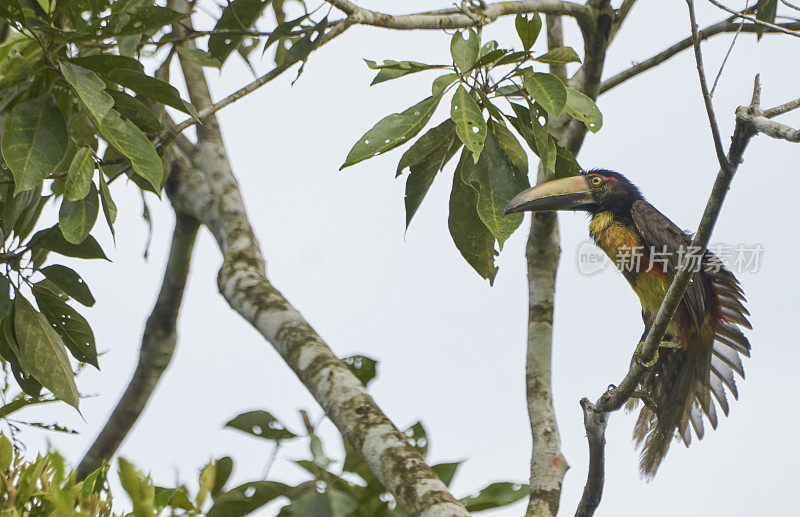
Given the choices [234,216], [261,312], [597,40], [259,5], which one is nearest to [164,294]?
[234,216]

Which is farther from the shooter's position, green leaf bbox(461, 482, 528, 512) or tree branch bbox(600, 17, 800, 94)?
tree branch bbox(600, 17, 800, 94)

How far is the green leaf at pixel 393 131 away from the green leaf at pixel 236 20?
84 cm

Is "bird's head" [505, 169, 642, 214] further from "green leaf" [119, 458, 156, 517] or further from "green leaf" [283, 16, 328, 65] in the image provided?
"green leaf" [119, 458, 156, 517]

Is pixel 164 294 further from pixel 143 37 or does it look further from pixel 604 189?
pixel 604 189

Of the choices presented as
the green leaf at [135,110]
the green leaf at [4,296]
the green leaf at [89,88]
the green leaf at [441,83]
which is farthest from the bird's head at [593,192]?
Answer: the green leaf at [4,296]

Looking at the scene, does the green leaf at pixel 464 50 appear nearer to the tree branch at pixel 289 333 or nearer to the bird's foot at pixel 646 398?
the tree branch at pixel 289 333

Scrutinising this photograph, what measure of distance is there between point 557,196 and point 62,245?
6.82 ft

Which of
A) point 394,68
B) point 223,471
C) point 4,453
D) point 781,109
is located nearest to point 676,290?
point 781,109

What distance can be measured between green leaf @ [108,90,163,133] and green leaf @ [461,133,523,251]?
101 cm

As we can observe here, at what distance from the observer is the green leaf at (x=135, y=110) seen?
8.97ft

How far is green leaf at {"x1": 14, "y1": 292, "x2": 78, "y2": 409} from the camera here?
267 cm

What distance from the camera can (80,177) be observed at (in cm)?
237

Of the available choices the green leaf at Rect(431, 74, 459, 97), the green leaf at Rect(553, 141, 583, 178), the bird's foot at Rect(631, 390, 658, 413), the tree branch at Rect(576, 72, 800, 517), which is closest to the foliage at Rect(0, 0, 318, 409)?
the green leaf at Rect(431, 74, 459, 97)

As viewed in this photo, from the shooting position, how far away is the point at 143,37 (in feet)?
11.0
